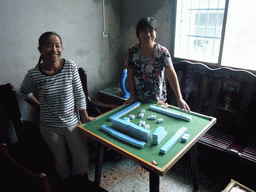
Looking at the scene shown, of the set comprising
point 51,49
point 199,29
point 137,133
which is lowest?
point 137,133

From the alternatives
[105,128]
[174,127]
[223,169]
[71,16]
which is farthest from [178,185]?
[71,16]

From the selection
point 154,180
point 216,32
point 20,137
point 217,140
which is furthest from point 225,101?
point 20,137

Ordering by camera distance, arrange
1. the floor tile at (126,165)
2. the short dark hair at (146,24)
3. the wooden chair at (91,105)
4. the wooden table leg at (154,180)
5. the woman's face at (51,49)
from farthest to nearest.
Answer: the wooden chair at (91,105)
the floor tile at (126,165)
the short dark hair at (146,24)
the woman's face at (51,49)
the wooden table leg at (154,180)

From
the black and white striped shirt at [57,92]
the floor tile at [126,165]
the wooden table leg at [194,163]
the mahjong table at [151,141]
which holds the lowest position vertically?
the floor tile at [126,165]

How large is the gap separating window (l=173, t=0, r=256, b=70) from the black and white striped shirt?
1676mm

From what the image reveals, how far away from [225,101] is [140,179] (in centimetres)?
134

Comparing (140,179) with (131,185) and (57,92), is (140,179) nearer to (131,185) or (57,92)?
(131,185)

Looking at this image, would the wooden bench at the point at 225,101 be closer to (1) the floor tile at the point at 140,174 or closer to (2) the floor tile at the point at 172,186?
(2) the floor tile at the point at 172,186

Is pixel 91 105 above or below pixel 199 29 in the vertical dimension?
below

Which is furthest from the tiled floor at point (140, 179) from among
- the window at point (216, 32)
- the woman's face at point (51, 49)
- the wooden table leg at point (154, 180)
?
the woman's face at point (51, 49)

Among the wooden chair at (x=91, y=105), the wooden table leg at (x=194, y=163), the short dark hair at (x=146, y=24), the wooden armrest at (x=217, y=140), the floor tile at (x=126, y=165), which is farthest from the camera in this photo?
the wooden chair at (x=91, y=105)

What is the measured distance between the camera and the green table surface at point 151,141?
1369 mm

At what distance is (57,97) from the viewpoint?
169cm

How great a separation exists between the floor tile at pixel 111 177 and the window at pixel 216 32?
1.67 meters
